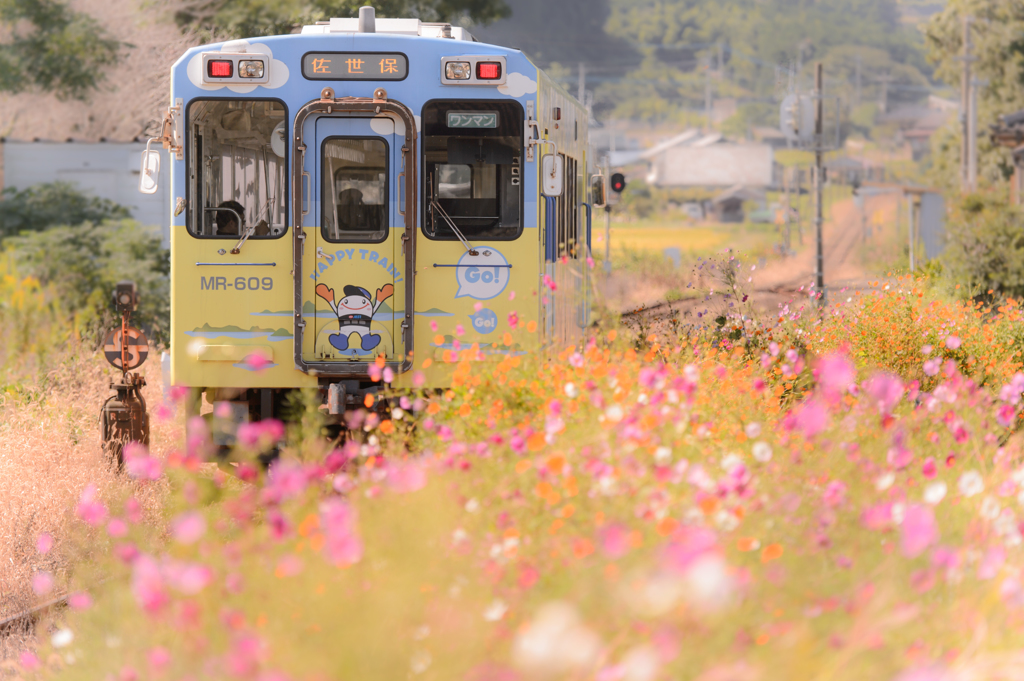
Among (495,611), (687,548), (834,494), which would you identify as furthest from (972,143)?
(687,548)

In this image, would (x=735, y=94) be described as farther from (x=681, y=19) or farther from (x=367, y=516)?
(x=367, y=516)

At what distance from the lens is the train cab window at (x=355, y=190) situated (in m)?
7.74

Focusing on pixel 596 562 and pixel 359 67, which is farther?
pixel 359 67

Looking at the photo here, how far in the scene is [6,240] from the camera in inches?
730

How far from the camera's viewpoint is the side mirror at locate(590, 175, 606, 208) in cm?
1220

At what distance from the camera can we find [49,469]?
26.0 ft

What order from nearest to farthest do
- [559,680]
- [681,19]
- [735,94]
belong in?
[559,680] < [735,94] < [681,19]

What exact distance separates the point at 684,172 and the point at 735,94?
203 ft

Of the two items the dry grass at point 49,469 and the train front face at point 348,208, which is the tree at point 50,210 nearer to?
the dry grass at point 49,469

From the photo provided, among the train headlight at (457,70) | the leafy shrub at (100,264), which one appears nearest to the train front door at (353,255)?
the train headlight at (457,70)

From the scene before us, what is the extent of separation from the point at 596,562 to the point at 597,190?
9.13 metres

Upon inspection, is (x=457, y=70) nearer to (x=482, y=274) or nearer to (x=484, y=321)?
(x=482, y=274)

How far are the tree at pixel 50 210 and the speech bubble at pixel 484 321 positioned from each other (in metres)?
13.8

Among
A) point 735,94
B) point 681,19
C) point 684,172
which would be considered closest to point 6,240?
point 684,172
